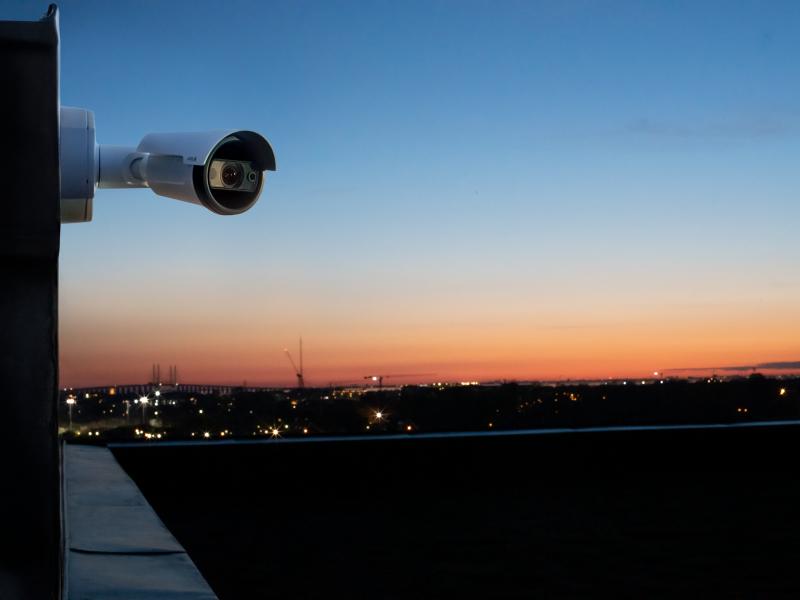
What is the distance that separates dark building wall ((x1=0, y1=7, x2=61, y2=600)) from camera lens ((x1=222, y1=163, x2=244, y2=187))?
357mm

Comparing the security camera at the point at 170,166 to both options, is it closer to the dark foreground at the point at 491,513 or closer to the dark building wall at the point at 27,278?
the dark building wall at the point at 27,278

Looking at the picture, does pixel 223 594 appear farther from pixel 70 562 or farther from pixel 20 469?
pixel 20 469

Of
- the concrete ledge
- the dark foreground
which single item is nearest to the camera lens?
the concrete ledge

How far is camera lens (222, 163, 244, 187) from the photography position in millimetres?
1449

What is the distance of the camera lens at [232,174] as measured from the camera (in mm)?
1449

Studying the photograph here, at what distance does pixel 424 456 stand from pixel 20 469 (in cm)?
638

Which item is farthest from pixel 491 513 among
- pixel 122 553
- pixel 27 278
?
pixel 27 278

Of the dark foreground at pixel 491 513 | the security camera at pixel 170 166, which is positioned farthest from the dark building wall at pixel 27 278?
the dark foreground at pixel 491 513

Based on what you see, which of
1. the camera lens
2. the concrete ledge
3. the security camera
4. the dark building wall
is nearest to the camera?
the dark building wall

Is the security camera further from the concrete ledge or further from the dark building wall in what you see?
the concrete ledge

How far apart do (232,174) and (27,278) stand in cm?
42

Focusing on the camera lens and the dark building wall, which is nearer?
the dark building wall

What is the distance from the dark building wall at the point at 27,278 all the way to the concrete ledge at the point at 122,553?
1176 millimetres

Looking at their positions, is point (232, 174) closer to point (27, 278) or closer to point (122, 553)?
point (27, 278)
